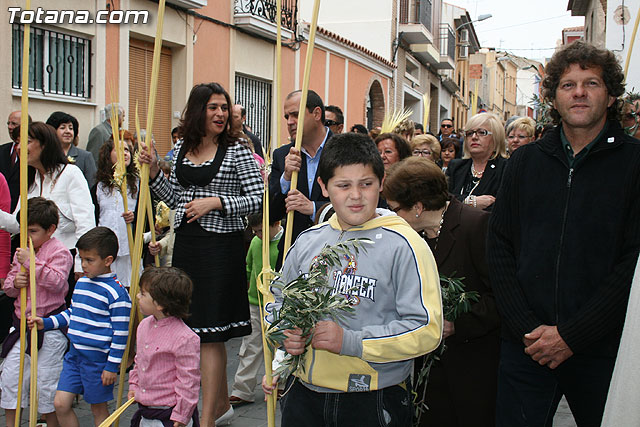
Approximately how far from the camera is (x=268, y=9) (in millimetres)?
14484

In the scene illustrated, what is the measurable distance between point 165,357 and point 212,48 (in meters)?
9.98

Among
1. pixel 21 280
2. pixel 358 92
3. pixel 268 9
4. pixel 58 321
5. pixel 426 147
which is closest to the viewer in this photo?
pixel 21 280

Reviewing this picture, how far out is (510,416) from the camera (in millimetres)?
2877

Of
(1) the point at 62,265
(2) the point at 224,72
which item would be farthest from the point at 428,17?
(1) the point at 62,265

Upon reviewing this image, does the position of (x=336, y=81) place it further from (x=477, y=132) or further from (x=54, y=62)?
(x=477, y=132)

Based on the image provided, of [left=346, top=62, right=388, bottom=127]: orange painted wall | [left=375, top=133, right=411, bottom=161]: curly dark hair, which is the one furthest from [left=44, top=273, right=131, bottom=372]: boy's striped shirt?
[left=346, top=62, right=388, bottom=127]: orange painted wall

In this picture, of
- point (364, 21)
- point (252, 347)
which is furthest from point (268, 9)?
point (252, 347)

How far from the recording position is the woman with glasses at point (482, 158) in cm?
509

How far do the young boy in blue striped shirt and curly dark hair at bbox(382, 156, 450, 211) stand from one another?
178 cm

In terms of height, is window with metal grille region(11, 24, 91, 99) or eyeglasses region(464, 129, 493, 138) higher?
window with metal grille region(11, 24, 91, 99)

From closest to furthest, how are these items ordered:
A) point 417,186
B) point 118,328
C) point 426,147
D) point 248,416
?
point 417,186, point 118,328, point 248,416, point 426,147

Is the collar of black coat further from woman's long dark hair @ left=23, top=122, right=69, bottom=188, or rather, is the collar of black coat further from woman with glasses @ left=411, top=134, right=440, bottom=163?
woman with glasses @ left=411, top=134, right=440, bottom=163

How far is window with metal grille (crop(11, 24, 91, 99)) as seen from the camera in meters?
8.57

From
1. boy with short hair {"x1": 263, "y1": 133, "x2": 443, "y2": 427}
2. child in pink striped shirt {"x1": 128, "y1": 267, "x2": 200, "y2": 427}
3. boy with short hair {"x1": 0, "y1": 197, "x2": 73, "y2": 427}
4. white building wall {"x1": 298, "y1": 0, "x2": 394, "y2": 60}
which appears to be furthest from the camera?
white building wall {"x1": 298, "y1": 0, "x2": 394, "y2": 60}
